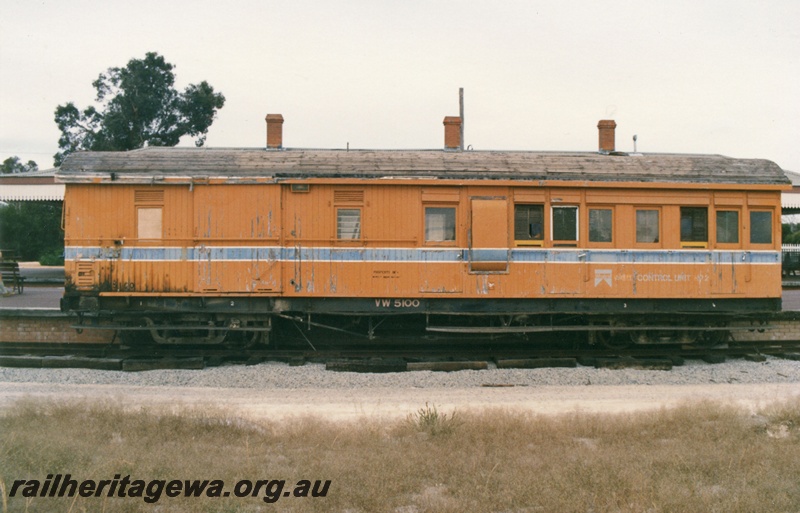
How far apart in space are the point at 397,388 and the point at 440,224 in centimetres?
350

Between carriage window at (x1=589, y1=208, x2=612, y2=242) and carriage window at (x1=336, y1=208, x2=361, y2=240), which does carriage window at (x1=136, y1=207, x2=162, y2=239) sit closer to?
carriage window at (x1=336, y1=208, x2=361, y2=240)

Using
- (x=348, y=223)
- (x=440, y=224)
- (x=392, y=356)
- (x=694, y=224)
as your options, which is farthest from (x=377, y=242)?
(x=694, y=224)

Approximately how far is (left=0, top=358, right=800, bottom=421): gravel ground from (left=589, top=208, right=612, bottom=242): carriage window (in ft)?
8.79

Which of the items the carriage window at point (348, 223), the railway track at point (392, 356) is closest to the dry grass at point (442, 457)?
the railway track at point (392, 356)

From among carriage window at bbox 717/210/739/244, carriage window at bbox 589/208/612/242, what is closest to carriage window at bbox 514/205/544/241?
carriage window at bbox 589/208/612/242

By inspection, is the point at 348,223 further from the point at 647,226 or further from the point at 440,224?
the point at 647,226

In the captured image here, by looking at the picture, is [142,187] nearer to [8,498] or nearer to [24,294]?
[8,498]

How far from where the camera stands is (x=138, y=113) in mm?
32281

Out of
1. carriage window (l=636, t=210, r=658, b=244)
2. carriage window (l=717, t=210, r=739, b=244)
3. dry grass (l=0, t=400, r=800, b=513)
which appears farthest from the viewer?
carriage window (l=717, t=210, r=739, b=244)

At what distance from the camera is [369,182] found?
12008 millimetres

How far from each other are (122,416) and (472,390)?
5.53 metres

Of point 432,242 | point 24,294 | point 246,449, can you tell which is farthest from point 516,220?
point 24,294

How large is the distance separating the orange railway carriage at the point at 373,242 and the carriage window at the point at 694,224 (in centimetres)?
12

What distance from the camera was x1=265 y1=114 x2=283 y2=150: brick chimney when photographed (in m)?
15.6
